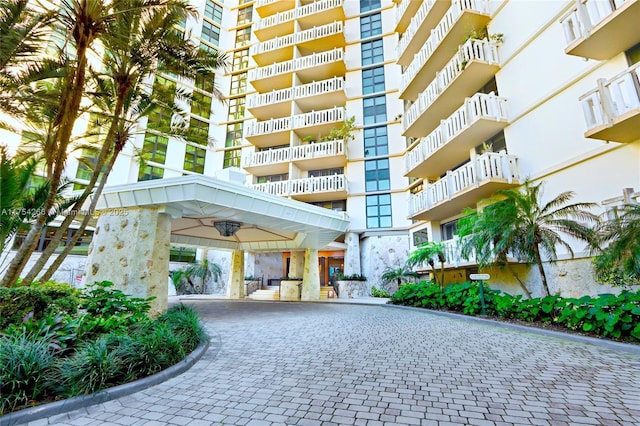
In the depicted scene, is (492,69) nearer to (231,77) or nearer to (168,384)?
(168,384)

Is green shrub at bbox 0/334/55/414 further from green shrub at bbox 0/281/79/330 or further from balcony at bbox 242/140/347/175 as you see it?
balcony at bbox 242/140/347/175

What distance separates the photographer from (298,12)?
23906 millimetres

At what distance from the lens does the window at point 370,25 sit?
924 inches

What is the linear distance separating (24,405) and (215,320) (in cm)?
631

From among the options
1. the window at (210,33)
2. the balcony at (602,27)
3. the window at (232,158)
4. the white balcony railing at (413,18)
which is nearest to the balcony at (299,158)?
the window at (232,158)

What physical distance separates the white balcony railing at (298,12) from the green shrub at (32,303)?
84.1 feet

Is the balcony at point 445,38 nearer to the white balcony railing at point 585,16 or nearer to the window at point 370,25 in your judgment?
the white balcony railing at point 585,16

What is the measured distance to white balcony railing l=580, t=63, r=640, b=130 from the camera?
19.2ft

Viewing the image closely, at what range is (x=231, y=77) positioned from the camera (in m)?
28.0

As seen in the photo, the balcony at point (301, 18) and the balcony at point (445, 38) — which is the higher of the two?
the balcony at point (301, 18)

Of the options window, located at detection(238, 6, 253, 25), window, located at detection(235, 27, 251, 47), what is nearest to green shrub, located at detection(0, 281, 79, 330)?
window, located at detection(235, 27, 251, 47)

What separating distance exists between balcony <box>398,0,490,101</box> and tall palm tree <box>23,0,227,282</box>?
9.35 meters

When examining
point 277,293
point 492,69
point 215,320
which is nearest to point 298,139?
point 277,293

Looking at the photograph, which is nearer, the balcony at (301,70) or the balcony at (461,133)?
the balcony at (461,133)
